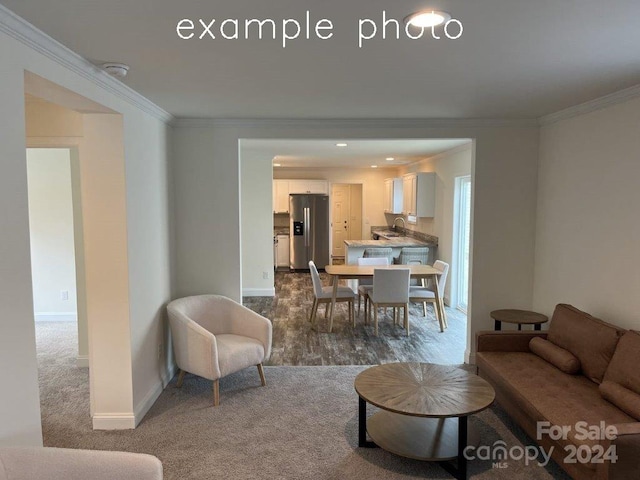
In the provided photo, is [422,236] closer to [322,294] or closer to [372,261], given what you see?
[372,261]

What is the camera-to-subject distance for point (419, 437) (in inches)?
112

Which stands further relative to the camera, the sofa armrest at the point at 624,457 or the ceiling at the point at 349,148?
the ceiling at the point at 349,148

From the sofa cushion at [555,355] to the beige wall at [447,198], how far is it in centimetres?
322

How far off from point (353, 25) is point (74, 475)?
2.09m

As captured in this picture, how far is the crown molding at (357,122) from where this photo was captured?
162 inches

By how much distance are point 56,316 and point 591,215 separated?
6.27 meters

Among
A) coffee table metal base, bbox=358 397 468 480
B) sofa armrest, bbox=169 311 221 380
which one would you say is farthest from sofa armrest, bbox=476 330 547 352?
sofa armrest, bbox=169 311 221 380

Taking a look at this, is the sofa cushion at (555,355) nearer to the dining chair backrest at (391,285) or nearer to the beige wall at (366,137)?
the beige wall at (366,137)

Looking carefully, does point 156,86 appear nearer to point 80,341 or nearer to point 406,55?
point 406,55

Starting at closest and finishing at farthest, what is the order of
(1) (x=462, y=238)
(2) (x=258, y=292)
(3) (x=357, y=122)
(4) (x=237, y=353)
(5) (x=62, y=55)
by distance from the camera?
(5) (x=62, y=55) → (4) (x=237, y=353) → (3) (x=357, y=122) → (1) (x=462, y=238) → (2) (x=258, y=292)

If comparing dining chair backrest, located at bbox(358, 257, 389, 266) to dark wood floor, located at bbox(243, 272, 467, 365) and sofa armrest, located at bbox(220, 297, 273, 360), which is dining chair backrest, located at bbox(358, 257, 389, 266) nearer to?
dark wood floor, located at bbox(243, 272, 467, 365)

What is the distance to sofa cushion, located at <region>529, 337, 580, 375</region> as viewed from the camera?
120 inches

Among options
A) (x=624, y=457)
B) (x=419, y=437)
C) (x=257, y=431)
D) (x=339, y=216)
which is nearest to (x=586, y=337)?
(x=624, y=457)

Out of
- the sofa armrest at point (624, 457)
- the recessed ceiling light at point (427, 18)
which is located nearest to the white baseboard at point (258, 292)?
the sofa armrest at point (624, 457)
